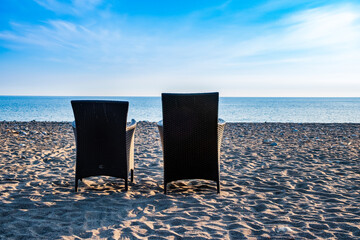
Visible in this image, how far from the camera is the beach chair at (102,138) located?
3.02 meters

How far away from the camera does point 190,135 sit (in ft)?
10.2

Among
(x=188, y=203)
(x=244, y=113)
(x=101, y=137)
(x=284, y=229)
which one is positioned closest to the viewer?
(x=284, y=229)

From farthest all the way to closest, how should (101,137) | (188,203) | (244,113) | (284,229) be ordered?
(244,113)
(101,137)
(188,203)
(284,229)

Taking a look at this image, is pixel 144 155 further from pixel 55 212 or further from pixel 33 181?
pixel 55 212

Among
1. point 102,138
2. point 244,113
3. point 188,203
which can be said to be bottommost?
point 244,113

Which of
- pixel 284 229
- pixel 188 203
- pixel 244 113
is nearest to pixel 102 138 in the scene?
pixel 188 203

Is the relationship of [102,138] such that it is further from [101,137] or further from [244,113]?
[244,113]

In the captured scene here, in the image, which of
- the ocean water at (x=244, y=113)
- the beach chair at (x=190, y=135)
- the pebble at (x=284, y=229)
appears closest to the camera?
the pebble at (x=284, y=229)

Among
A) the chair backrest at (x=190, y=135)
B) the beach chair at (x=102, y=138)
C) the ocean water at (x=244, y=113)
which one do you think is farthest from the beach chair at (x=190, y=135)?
the ocean water at (x=244, y=113)

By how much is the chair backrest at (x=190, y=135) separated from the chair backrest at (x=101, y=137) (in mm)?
541

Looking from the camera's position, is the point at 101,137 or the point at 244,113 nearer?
the point at 101,137

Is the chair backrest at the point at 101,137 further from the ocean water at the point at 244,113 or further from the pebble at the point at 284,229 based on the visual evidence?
the ocean water at the point at 244,113

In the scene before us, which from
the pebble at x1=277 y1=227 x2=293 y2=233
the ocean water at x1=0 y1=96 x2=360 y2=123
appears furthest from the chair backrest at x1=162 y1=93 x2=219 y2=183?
the ocean water at x1=0 y1=96 x2=360 y2=123

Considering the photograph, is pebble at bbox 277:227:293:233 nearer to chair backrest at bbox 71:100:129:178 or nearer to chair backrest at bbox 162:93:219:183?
chair backrest at bbox 162:93:219:183
